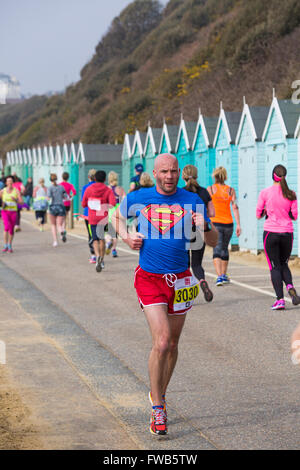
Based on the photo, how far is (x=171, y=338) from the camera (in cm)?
561

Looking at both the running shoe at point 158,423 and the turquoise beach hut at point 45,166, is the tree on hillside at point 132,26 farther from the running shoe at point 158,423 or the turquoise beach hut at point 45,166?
the running shoe at point 158,423

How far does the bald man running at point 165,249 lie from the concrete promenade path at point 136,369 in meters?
0.49

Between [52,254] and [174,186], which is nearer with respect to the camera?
[174,186]

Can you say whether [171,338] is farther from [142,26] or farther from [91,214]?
[142,26]

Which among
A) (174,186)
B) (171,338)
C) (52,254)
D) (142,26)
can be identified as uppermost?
(142,26)

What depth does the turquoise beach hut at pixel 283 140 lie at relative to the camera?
18.0 m

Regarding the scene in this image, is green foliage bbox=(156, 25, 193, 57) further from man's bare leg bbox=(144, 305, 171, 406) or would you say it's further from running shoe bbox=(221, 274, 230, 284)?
man's bare leg bbox=(144, 305, 171, 406)

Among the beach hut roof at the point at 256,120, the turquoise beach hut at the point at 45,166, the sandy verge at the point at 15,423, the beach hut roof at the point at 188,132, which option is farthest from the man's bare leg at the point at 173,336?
the turquoise beach hut at the point at 45,166

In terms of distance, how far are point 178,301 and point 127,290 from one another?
7204 mm

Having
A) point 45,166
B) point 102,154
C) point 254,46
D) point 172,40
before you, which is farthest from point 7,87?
point 172,40

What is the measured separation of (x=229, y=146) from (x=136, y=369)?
48.3ft
